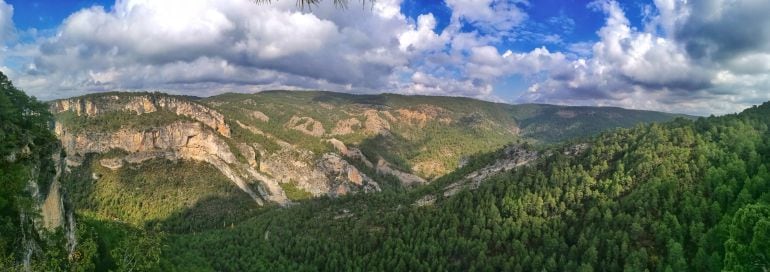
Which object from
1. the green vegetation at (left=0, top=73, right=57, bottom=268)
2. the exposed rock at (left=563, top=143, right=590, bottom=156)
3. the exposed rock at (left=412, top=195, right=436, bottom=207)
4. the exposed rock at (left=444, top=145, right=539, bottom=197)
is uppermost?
the green vegetation at (left=0, top=73, right=57, bottom=268)

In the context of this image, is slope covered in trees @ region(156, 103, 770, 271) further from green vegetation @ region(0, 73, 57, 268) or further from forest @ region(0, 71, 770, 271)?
green vegetation @ region(0, 73, 57, 268)

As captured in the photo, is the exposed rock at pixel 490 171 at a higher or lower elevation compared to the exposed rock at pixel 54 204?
lower

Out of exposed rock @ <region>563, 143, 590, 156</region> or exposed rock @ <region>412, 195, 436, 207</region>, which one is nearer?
exposed rock @ <region>412, 195, 436, 207</region>

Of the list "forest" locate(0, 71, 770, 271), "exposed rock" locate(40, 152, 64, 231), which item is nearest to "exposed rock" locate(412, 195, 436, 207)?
"forest" locate(0, 71, 770, 271)

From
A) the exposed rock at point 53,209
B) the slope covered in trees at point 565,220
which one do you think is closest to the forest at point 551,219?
the slope covered in trees at point 565,220

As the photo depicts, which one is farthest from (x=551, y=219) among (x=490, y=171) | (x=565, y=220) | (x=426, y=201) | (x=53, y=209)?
(x=53, y=209)

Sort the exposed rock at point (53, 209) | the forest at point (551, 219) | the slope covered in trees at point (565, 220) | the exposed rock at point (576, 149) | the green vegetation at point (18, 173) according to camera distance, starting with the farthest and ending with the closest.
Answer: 1. the exposed rock at point (576, 149)
2. the slope covered in trees at point (565, 220)
3. the forest at point (551, 219)
4. the exposed rock at point (53, 209)
5. the green vegetation at point (18, 173)

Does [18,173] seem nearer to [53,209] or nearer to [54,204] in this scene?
[53,209]

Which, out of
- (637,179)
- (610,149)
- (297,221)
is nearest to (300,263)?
(297,221)

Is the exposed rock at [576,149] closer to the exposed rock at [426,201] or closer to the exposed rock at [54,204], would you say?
the exposed rock at [426,201]
